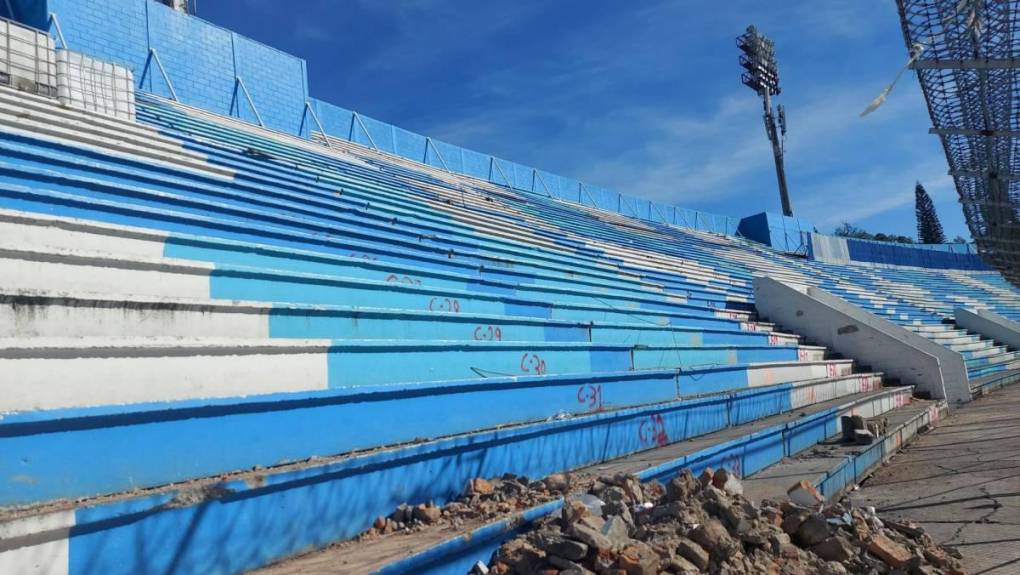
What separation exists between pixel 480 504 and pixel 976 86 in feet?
21.9

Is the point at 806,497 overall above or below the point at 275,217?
below

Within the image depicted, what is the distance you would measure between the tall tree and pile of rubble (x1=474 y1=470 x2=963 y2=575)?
213 ft

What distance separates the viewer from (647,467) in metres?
3.82

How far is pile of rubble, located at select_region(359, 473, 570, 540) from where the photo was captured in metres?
2.69

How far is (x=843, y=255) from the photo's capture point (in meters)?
23.4

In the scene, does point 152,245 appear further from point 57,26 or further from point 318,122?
point 318,122

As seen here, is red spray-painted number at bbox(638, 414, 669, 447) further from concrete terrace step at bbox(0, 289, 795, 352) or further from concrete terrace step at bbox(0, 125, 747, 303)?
concrete terrace step at bbox(0, 125, 747, 303)

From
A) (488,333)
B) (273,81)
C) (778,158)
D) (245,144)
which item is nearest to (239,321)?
(488,333)

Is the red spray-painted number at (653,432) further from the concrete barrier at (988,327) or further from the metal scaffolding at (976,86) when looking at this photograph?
the concrete barrier at (988,327)

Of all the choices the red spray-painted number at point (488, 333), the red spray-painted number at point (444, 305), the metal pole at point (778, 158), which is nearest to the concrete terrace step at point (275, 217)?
the red spray-painted number at point (444, 305)

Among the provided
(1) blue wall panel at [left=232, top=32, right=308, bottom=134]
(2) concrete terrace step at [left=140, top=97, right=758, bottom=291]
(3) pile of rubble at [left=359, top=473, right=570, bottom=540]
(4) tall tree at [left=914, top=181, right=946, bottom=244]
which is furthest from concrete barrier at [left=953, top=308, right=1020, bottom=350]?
(4) tall tree at [left=914, top=181, right=946, bottom=244]

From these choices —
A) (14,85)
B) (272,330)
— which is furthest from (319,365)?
(14,85)

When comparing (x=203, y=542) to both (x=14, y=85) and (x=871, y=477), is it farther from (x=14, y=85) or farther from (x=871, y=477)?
(x=14, y=85)

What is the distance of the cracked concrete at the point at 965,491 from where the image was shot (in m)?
3.64
